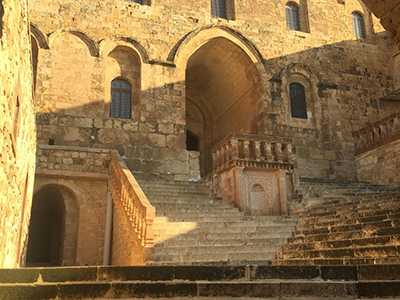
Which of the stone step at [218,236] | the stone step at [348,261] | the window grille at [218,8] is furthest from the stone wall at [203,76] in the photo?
the stone step at [348,261]

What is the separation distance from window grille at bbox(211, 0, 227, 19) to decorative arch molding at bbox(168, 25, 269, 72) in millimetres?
989

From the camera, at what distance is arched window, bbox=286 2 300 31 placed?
59.0 ft

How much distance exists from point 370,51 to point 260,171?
10.9 m

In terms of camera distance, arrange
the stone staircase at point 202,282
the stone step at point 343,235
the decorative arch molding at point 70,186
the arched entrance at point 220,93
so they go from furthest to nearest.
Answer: the arched entrance at point 220,93 → the decorative arch molding at point 70,186 → the stone step at point 343,235 → the stone staircase at point 202,282

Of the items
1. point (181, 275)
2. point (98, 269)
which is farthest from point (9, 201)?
point (181, 275)

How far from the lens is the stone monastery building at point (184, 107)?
35.7 ft

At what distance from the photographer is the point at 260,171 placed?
1093 centimetres

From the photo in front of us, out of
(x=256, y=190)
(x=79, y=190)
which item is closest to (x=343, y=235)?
(x=256, y=190)

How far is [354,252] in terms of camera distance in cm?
601

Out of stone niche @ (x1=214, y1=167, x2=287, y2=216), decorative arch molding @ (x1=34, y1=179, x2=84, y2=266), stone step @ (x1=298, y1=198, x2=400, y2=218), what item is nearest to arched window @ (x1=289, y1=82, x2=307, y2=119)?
stone niche @ (x1=214, y1=167, x2=287, y2=216)

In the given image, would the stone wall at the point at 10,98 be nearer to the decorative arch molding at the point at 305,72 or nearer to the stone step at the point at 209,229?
the stone step at the point at 209,229

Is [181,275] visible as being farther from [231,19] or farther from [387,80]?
[387,80]

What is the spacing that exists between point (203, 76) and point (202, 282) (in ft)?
51.5

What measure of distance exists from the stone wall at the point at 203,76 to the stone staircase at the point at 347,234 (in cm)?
607
